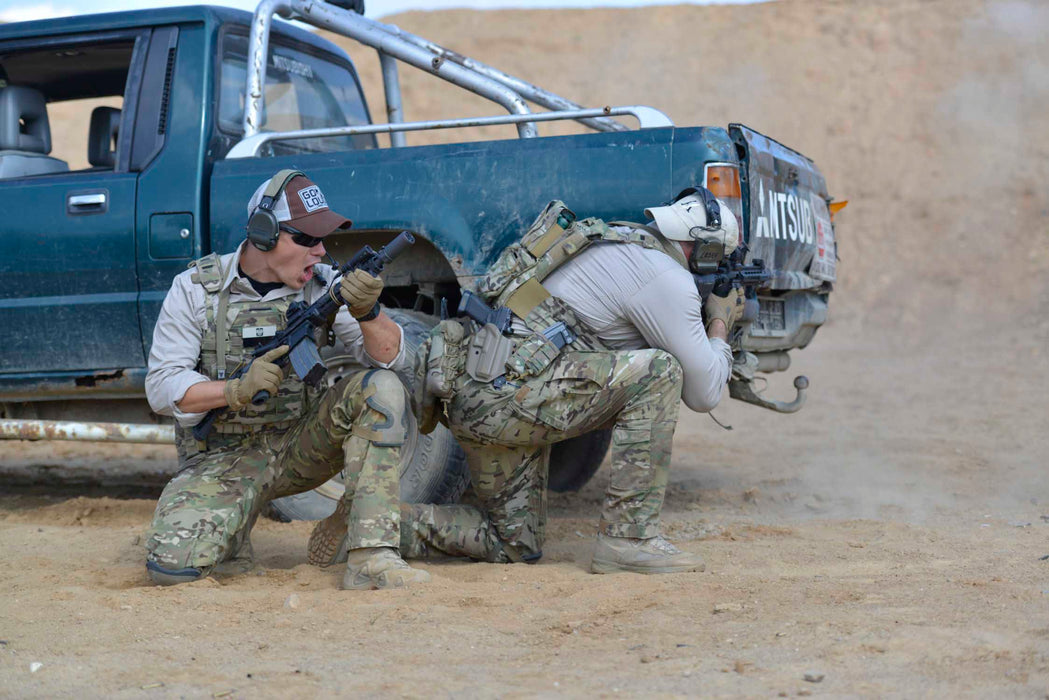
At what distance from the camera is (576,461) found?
5.48 m

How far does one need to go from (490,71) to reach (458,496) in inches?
77.2

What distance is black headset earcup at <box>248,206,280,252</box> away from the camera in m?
3.58

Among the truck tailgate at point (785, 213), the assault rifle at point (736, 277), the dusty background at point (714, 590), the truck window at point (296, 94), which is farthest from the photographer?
the truck window at point (296, 94)

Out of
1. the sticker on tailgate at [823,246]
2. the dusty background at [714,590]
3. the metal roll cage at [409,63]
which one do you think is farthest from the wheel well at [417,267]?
the sticker on tailgate at [823,246]

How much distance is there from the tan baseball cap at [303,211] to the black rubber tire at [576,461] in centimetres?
216

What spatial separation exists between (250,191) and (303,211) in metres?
0.91

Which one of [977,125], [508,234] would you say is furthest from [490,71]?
[977,125]

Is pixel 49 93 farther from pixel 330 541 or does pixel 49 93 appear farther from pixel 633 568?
pixel 633 568

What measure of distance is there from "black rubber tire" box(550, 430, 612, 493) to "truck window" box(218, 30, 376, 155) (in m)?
1.81

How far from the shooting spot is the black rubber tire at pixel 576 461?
5457mm

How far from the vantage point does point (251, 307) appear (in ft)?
12.0

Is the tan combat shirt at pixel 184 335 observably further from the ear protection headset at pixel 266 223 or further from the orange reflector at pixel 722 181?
the orange reflector at pixel 722 181

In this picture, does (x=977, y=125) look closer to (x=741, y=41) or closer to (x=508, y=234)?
(x=741, y=41)

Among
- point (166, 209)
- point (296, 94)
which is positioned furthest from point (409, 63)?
point (166, 209)
